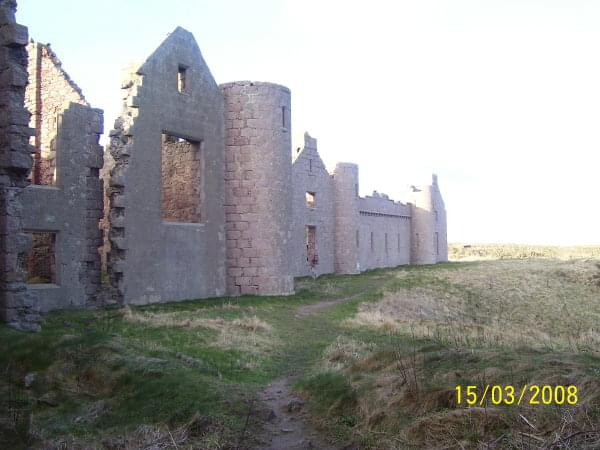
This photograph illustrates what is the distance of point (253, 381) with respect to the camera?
30.9 ft

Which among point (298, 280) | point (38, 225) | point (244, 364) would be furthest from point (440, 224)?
point (244, 364)

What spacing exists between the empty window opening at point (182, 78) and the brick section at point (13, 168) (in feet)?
25.8

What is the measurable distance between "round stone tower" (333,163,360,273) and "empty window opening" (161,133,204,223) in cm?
1427

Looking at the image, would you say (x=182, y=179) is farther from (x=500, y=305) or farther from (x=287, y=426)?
(x=287, y=426)

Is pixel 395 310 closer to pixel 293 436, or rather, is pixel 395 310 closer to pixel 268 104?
pixel 268 104

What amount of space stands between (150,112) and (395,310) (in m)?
10.3

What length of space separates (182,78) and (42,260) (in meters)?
7.67

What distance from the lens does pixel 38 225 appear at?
1641 centimetres

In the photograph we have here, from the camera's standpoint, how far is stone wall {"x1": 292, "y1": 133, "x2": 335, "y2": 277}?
30.6m

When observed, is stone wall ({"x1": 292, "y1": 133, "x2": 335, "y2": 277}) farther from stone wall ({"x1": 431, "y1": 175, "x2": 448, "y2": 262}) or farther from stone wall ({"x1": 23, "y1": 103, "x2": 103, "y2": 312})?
stone wall ({"x1": 431, "y1": 175, "x2": 448, "y2": 262})

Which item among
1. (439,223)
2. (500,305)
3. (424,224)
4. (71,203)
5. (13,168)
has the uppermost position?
(439,223)

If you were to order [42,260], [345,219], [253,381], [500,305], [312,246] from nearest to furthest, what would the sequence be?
[253,381], [42,260], [500,305], [312,246], [345,219]

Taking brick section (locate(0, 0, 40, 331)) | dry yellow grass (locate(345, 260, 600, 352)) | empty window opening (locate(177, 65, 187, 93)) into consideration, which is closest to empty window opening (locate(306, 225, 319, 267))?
dry yellow grass (locate(345, 260, 600, 352))

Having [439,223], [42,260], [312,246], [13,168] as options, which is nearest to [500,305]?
[312,246]
